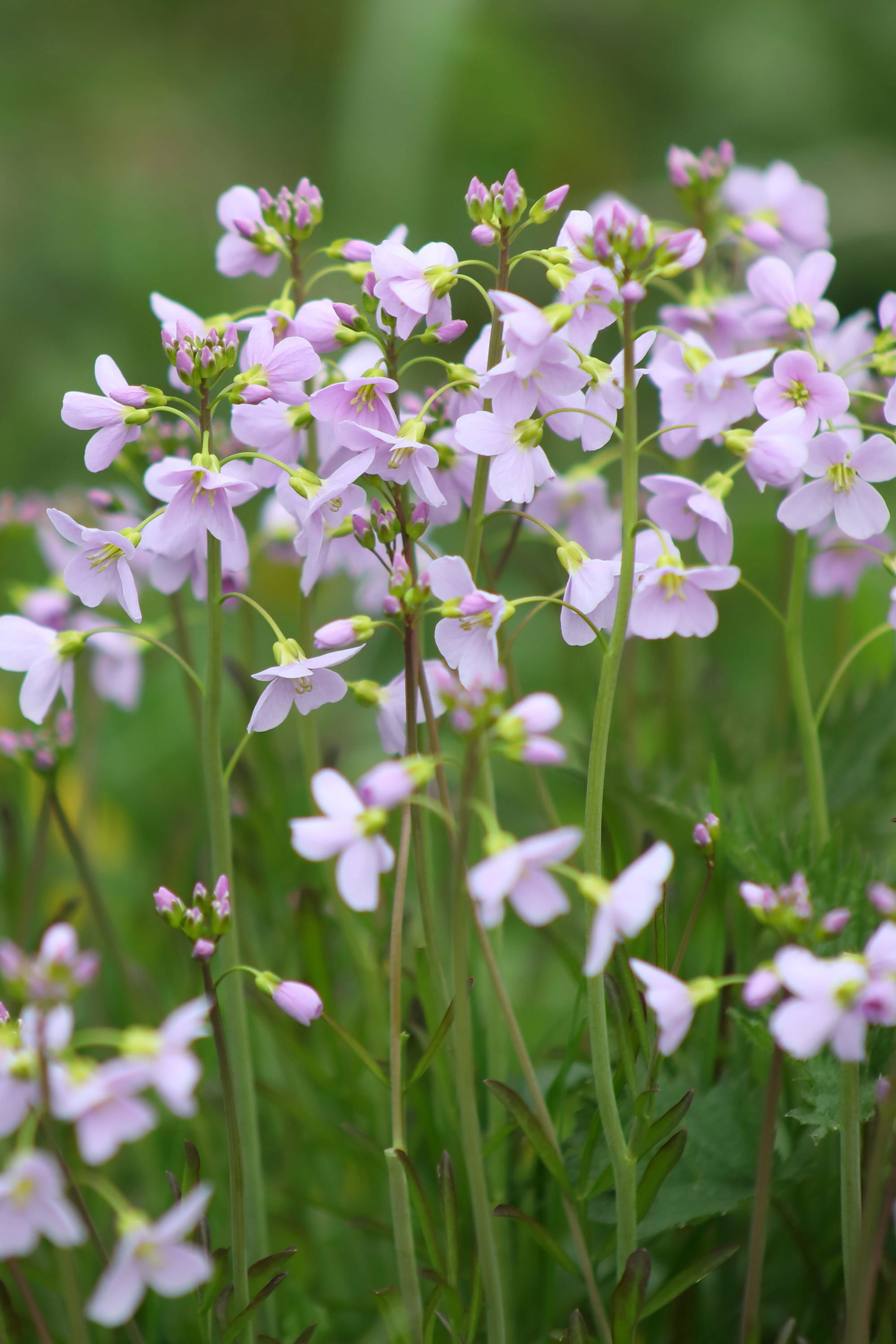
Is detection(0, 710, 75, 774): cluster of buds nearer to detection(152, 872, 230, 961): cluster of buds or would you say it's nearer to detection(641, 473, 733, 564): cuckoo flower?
detection(152, 872, 230, 961): cluster of buds

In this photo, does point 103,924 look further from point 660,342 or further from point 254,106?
point 254,106

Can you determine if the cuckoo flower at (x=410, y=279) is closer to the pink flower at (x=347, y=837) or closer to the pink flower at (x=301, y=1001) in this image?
the pink flower at (x=347, y=837)

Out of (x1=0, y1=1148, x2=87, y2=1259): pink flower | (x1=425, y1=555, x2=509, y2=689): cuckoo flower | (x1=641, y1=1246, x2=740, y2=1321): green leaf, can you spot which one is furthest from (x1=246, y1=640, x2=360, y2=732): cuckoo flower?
(x1=641, y1=1246, x2=740, y2=1321): green leaf

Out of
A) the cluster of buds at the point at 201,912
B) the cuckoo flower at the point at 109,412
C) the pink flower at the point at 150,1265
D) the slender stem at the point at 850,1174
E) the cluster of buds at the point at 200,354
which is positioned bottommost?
the slender stem at the point at 850,1174

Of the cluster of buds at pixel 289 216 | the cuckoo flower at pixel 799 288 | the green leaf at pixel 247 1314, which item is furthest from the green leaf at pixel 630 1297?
the cluster of buds at pixel 289 216

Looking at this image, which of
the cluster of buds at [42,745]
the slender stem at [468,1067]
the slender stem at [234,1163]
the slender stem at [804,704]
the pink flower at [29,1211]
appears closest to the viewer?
the pink flower at [29,1211]

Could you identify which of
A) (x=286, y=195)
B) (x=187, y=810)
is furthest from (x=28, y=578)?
(x=286, y=195)
